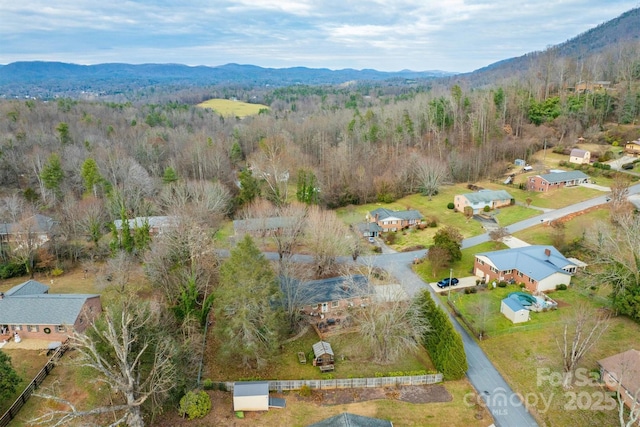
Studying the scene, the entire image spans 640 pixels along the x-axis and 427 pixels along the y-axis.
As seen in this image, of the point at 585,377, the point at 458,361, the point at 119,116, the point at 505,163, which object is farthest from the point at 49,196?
the point at 505,163

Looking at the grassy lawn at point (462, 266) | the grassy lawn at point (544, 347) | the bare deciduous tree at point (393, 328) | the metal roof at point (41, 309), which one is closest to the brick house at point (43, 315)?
the metal roof at point (41, 309)

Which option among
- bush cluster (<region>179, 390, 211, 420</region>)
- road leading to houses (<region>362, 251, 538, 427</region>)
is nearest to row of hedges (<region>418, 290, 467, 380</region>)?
road leading to houses (<region>362, 251, 538, 427</region>)

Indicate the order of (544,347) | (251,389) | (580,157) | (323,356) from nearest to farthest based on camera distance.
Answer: (251,389) < (323,356) < (544,347) < (580,157)

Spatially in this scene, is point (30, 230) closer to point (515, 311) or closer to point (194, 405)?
point (194, 405)

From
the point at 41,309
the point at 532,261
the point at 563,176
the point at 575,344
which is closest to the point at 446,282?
the point at 532,261

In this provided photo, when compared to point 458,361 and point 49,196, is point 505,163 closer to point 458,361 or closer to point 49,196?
point 458,361

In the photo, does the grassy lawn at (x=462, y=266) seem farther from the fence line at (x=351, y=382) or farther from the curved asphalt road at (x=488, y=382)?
the fence line at (x=351, y=382)

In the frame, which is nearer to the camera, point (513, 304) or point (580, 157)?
point (513, 304)
